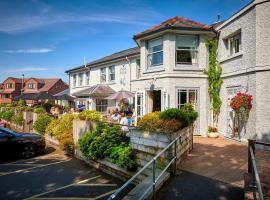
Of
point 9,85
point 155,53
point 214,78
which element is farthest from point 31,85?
point 214,78

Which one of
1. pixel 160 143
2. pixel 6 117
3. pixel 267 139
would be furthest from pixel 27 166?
pixel 6 117

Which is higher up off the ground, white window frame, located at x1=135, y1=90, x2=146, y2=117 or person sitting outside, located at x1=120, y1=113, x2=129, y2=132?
white window frame, located at x1=135, y1=90, x2=146, y2=117

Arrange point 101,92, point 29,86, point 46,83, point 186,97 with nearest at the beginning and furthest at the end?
point 186,97, point 101,92, point 29,86, point 46,83

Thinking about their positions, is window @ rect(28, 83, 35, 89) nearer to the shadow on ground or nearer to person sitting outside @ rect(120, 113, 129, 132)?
person sitting outside @ rect(120, 113, 129, 132)

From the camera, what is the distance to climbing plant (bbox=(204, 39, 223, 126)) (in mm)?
12828

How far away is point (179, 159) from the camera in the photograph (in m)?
7.01

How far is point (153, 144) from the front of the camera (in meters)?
6.81

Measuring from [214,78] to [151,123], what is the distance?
7.65 m

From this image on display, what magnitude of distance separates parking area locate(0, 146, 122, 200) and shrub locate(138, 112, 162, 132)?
2432 millimetres

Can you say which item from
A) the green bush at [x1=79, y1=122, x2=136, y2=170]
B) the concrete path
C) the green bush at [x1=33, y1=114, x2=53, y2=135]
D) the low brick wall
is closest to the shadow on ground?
the concrete path

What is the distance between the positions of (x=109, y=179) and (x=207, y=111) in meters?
7.72

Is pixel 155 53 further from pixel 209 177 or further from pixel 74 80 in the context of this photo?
pixel 74 80

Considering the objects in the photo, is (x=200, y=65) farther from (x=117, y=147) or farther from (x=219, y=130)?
(x=117, y=147)

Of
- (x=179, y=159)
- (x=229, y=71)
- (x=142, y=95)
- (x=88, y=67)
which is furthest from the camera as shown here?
(x=88, y=67)
